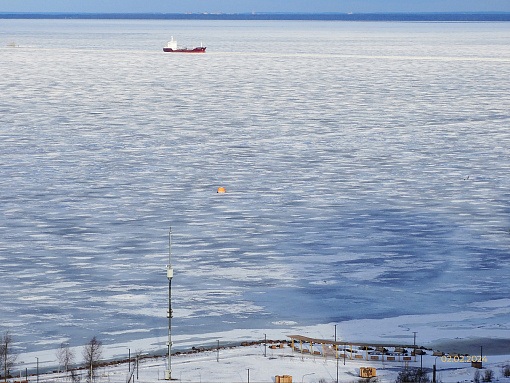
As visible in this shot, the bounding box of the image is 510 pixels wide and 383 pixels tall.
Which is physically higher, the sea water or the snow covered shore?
the sea water

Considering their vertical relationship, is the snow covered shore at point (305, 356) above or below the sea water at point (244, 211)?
below

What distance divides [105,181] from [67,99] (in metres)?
36.8

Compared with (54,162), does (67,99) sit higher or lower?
higher

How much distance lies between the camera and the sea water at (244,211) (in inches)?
1043

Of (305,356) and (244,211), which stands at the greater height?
(244,211)

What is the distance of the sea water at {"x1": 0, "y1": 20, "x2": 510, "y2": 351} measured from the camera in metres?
26.5

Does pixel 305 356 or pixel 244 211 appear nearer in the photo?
pixel 305 356

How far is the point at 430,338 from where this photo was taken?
24.3 metres

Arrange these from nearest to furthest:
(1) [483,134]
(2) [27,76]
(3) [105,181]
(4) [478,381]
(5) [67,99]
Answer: (4) [478,381] → (3) [105,181] → (1) [483,134] → (5) [67,99] → (2) [27,76]

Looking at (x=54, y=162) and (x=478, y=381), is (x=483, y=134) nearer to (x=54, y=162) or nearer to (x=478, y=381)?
(x=54, y=162)

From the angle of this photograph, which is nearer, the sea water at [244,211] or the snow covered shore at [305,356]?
the snow covered shore at [305,356]

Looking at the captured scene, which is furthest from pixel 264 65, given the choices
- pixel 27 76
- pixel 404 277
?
pixel 404 277

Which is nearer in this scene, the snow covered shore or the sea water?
the snow covered shore

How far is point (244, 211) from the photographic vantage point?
36.6 metres
